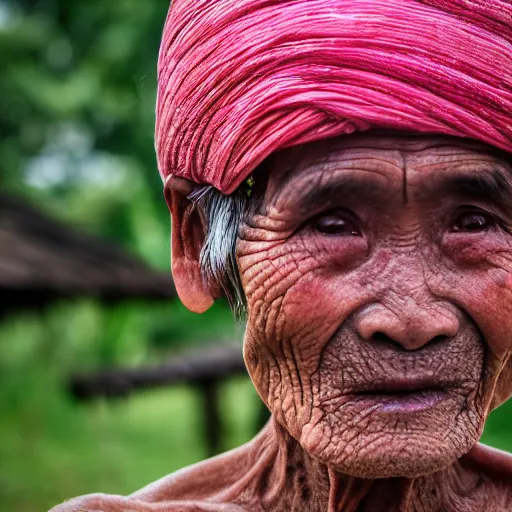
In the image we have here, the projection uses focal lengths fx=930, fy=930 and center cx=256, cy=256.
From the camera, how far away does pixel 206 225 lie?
7.27 feet

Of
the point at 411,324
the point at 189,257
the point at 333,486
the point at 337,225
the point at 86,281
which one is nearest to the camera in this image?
the point at 411,324

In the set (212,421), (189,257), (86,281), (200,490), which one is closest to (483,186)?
(189,257)

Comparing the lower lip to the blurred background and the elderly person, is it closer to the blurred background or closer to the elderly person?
the elderly person

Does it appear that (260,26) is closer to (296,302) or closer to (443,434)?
(296,302)

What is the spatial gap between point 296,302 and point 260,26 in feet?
1.96

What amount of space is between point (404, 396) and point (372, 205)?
15.7 inches

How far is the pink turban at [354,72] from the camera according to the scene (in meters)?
1.89

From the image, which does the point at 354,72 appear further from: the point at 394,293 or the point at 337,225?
the point at 394,293

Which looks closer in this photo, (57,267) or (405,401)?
(405,401)

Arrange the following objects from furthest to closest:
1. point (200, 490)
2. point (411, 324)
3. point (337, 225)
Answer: point (200, 490), point (337, 225), point (411, 324)

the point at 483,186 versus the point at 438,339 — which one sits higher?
the point at 483,186

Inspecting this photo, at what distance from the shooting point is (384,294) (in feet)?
6.17

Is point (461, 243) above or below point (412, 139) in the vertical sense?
below

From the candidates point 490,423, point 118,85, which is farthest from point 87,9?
point 490,423
